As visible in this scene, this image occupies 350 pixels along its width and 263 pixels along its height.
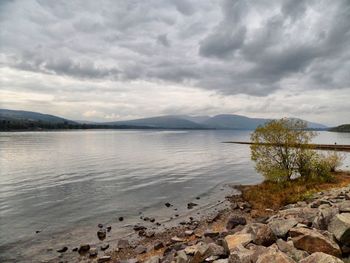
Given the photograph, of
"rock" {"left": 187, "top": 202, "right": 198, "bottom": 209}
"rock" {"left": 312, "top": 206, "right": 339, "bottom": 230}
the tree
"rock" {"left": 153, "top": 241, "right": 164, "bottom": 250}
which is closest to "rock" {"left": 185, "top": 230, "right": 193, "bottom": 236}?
"rock" {"left": 153, "top": 241, "right": 164, "bottom": 250}

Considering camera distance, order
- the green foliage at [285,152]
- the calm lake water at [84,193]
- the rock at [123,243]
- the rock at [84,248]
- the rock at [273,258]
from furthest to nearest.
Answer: the green foliage at [285,152]
the calm lake water at [84,193]
the rock at [123,243]
the rock at [84,248]
the rock at [273,258]

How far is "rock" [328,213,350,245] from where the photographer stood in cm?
1202

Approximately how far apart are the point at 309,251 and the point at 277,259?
2.48 meters

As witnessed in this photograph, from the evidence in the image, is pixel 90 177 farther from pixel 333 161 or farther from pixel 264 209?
pixel 333 161

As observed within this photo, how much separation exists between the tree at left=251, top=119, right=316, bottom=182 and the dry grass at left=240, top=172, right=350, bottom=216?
2471 millimetres

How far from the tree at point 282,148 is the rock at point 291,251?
3301 cm

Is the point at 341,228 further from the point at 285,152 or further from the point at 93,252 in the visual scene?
the point at 285,152

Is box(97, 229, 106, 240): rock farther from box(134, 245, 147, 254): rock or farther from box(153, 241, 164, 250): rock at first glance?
box(153, 241, 164, 250): rock

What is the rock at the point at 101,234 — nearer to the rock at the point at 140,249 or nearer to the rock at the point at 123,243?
the rock at the point at 123,243

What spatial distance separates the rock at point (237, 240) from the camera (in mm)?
14188

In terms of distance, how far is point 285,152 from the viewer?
45.8m

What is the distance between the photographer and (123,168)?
222ft

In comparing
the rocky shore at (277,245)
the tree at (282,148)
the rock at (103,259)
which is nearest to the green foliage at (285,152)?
the tree at (282,148)

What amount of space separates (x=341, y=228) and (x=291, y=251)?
2.38 meters
